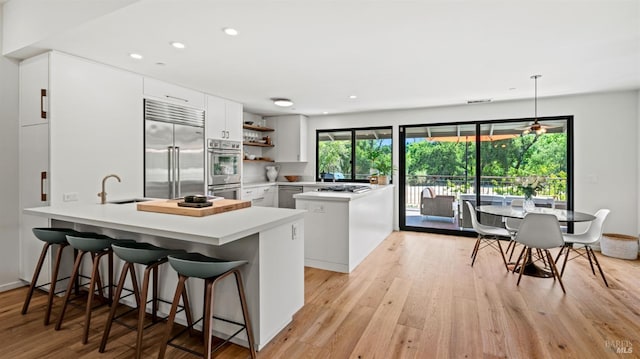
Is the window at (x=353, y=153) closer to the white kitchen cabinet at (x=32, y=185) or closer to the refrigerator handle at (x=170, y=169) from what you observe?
the refrigerator handle at (x=170, y=169)

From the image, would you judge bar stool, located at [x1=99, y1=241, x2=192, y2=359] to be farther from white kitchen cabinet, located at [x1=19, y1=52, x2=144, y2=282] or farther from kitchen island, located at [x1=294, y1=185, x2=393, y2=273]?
kitchen island, located at [x1=294, y1=185, x2=393, y2=273]

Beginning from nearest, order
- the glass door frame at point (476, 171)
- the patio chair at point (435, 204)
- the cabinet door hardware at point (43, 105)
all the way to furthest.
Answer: the cabinet door hardware at point (43, 105), the glass door frame at point (476, 171), the patio chair at point (435, 204)

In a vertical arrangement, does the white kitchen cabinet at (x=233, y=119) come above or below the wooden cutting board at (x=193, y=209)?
above

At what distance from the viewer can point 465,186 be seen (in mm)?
5480

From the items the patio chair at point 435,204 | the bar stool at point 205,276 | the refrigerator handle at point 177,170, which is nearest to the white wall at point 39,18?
the refrigerator handle at point 177,170

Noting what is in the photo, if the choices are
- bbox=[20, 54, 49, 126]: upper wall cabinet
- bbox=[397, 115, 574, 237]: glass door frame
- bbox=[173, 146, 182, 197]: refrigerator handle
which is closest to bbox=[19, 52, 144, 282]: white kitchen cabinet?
bbox=[20, 54, 49, 126]: upper wall cabinet

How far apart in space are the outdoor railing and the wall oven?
3175mm

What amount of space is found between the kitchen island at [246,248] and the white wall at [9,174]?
0.99m

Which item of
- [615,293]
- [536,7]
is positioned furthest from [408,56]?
[615,293]

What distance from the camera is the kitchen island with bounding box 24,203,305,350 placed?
6.17 ft

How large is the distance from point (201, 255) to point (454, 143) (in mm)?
4903

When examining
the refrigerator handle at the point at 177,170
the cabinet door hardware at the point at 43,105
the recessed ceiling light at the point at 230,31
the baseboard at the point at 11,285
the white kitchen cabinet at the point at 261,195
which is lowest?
the baseboard at the point at 11,285

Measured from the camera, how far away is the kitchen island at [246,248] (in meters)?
1.88

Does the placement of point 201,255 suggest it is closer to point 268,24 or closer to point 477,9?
point 268,24
